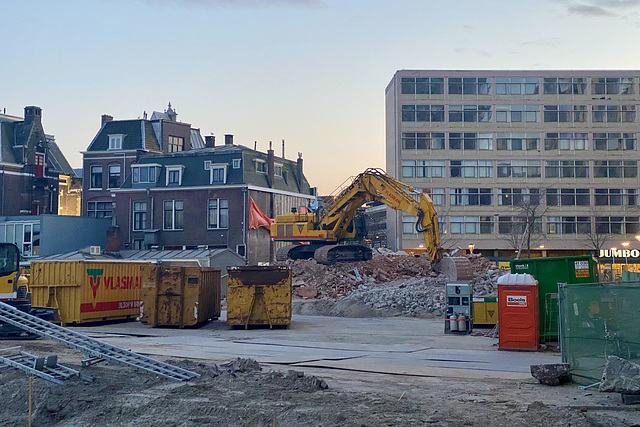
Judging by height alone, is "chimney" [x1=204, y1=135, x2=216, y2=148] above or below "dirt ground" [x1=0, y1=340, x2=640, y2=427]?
above

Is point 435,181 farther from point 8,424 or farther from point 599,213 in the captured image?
point 8,424

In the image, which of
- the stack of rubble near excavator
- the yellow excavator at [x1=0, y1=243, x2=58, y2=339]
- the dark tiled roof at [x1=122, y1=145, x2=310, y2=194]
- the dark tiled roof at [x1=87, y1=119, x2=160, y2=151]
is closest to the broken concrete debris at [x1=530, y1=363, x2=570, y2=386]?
the yellow excavator at [x1=0, y1=243, x2=58, y2=339]

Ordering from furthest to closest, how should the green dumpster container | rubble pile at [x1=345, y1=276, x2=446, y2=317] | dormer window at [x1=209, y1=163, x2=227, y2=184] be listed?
1. dormer window at [x1=209, y1=163, x2=227, y2=184]
2. rubble pile at [x1=345, y1=276, x2=446, y2=317]
3. the green dumpster container

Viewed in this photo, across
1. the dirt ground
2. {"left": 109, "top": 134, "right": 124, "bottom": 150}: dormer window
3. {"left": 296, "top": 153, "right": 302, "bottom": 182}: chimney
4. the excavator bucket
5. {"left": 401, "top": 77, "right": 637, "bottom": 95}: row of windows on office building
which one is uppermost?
{"left": 401, "top": 77, "right": 637, "bottom": 95}: row of windows on office building

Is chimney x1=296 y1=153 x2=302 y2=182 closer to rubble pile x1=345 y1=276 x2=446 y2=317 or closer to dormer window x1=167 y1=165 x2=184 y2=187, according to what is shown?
dormer window x1=167 y1=165 x2=184 y2=187

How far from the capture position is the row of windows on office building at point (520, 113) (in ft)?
211

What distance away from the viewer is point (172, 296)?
2392 cm

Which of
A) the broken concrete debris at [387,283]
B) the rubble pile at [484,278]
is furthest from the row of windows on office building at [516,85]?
the rubble pile at [484,278]

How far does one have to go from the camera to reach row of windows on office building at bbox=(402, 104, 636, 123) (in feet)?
211

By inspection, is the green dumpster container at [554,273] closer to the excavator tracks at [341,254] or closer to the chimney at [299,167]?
the excavator tracks at [341,254]

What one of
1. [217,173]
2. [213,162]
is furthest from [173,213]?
[213,162]

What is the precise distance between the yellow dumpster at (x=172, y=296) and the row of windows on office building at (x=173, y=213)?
28428 mm

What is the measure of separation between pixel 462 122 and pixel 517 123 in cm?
516

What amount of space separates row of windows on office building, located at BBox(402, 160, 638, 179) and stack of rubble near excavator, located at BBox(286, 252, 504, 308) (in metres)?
25.1
